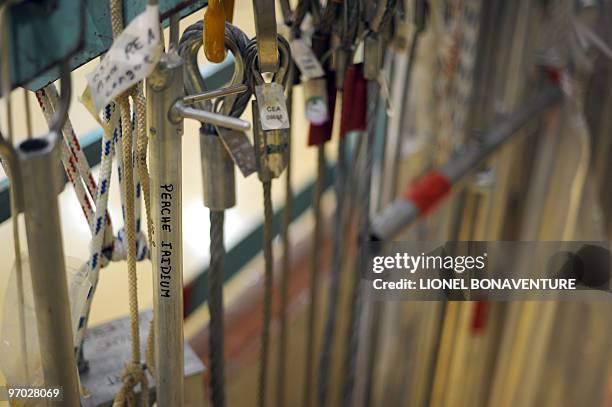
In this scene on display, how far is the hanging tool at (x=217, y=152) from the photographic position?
579 mm

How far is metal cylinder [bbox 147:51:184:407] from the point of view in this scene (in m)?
0.54

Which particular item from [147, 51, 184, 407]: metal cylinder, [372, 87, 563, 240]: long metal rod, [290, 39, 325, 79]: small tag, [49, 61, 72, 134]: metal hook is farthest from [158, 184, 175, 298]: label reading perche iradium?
[372, 87, 563, 240]: long metal rod

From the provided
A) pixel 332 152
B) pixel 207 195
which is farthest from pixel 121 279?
Result: pixel 332 152

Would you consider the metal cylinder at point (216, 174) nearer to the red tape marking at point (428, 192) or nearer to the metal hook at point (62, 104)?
the metal hook at point (62, 104)

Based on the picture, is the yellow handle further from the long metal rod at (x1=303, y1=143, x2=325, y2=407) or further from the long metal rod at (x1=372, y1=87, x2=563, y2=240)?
the long metal rod at (x1=372, y1=87, x2=563, y2=240)

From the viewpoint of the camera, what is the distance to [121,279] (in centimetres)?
113

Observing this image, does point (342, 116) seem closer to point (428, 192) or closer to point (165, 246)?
point (428, 192)

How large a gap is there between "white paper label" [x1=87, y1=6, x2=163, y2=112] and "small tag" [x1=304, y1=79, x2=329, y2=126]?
0.25m

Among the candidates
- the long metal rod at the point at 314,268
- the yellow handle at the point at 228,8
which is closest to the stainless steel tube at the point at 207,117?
the yellow handle at the point at 228,8

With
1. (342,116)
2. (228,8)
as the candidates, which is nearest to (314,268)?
(342,116)

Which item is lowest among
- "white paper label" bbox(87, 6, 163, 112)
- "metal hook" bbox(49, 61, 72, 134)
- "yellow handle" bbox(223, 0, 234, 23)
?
"metal hook" bbox(49, 61, 72, 134)

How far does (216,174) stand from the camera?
632 mm

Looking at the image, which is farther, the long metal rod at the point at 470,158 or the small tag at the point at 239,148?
the long metal rod at the point at 470,158

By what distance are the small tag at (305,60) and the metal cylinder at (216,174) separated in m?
0.15
